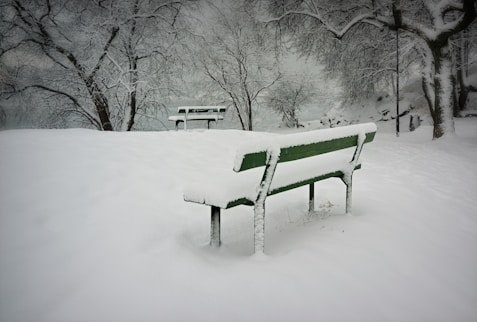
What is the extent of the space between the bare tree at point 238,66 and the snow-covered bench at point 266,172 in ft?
46.6

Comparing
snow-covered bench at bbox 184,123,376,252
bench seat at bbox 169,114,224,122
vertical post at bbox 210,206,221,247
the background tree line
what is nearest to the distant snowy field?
vertical post at bbox 210,206,221,247

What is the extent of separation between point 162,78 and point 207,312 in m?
12.3

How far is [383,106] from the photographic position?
732 inches

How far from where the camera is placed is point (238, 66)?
18812mm

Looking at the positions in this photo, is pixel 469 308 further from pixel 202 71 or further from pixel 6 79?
pixel 202 71

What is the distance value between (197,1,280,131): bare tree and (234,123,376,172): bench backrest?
1397cm

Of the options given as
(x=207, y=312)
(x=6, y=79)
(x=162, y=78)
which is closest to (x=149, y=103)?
(x=162, y=78)

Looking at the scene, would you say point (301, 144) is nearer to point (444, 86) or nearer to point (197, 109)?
point (444, 86)

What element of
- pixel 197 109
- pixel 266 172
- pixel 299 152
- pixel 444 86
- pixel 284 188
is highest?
pixel 444 86

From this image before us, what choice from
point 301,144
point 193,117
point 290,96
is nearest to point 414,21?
point 193,117

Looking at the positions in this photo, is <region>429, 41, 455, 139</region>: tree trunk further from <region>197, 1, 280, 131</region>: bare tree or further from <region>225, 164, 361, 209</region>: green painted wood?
<region>197, 1, 280, 131</region>: bare tree

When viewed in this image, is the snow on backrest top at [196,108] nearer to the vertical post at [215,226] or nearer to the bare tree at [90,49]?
the bare tree at [90,49]

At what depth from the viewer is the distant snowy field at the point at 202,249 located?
2.41 meters

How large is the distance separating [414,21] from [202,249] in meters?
10.3
